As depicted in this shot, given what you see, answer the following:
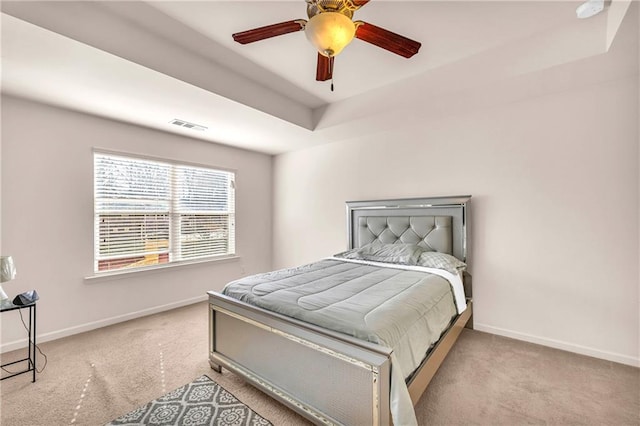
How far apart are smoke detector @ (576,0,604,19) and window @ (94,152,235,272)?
4.28m

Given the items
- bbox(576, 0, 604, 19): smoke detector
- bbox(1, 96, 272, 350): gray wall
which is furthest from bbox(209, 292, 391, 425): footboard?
bbox(576, 0, 604, 19): smoke detector

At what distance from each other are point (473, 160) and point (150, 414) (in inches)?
144

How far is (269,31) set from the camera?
169 cm

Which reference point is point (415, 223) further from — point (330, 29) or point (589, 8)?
point (330, 29)

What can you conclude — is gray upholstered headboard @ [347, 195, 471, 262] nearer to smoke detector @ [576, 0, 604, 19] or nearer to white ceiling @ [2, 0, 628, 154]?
white ceiling @ [2, 0, 628, 154]

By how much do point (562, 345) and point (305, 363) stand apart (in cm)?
260

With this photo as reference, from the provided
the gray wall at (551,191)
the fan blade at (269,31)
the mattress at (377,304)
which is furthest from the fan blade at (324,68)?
the mattress at (377,304)

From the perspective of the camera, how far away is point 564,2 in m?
1.96

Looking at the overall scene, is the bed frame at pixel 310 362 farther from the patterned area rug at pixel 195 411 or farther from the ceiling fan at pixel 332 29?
the ceiling fan at pixel 332 29

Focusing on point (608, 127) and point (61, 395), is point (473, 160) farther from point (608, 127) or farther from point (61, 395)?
point (61, 395)

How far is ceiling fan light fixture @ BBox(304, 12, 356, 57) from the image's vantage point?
4.80 ft

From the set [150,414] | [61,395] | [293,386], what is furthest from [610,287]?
[61,395]

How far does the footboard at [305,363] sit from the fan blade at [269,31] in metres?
1.77

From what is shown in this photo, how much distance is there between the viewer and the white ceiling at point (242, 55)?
1.97m
